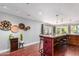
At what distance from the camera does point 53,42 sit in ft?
6.88

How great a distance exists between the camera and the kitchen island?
6.41ft

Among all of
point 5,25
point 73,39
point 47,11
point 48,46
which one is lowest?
point 48,46

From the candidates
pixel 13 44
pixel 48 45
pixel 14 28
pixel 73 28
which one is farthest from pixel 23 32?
pixel 73 28

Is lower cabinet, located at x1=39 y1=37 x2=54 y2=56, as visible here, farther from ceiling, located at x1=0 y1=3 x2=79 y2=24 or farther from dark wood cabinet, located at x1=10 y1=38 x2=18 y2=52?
dark wood cabinet, located at x1=10 y1=38 x2=18 y2=52

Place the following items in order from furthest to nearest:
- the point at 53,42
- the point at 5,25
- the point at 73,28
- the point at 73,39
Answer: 1. the point at 53,42
2. the point at 73,39
3. the point at 73,28
4. the point at 5,25

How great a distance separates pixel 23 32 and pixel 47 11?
0.66 meters

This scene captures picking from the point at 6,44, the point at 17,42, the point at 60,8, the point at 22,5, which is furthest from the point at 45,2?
the point at 6,44

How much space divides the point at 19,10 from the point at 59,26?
2.82 feet

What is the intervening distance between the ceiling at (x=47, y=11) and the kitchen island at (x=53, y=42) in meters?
0.34

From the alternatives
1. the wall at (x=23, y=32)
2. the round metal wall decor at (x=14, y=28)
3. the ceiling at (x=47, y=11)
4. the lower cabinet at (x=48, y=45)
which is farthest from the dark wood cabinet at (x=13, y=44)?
the lower cabinet at (x=48, y=45)

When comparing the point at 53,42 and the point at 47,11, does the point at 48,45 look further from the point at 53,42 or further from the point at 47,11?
the point at 47,11

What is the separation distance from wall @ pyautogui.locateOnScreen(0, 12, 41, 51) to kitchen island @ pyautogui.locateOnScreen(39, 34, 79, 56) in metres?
0.18

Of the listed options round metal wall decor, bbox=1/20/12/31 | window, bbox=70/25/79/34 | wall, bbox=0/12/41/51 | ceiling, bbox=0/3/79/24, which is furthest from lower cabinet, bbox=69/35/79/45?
round metal wall decor, bbox=1/20/12/31

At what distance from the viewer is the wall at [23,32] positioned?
1725 millimetres
